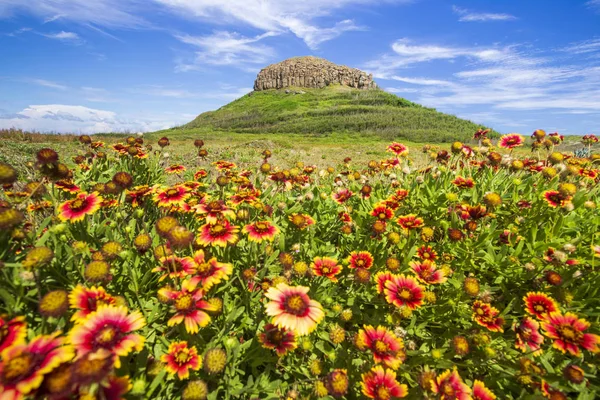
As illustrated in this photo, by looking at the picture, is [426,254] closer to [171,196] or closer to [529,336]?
[529,336]

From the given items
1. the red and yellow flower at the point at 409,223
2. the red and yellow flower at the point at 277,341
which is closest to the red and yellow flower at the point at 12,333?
the red and yellow flower at the point at 277,341

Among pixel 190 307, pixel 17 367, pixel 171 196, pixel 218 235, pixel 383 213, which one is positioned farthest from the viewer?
pixel 383 213

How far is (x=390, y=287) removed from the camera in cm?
166

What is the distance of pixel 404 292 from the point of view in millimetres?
1650

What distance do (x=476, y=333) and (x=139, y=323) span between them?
180 centimetres

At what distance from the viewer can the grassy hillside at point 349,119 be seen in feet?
110

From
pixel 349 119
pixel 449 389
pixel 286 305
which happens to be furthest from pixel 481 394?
pixel 349 119

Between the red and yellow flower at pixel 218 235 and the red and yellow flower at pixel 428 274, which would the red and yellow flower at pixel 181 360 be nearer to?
the red and yellow flower at pixel 218 235

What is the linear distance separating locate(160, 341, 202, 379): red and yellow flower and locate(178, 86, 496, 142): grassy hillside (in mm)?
28931

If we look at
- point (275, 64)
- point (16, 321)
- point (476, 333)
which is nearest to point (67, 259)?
point (16, 321)

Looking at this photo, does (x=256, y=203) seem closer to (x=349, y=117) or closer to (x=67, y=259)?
(x=67, y=259)

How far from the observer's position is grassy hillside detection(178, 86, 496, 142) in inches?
1324

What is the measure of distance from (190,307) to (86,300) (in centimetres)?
42

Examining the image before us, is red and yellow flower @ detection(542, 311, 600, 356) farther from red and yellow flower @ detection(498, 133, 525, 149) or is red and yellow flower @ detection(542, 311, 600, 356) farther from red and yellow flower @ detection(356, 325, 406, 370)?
red and yellow flower @ detection(498, 133, 525, 149)
